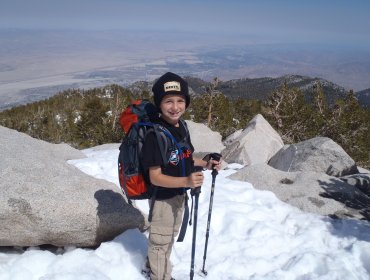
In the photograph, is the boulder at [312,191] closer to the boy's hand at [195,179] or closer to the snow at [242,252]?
the snow at [242,252]

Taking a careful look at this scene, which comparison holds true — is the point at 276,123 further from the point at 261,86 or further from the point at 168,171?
the point at 261,86

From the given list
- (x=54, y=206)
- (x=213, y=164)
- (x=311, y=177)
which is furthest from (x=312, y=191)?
(x=54, y=206)

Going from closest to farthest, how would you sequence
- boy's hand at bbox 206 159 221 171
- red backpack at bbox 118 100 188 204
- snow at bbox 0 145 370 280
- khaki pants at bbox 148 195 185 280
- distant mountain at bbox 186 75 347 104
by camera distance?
red backpack at bbox 118 100 188 204 < khaki pants at bbox 148 195 185 280 < boy's hand at bbox 206 159 221 171 < snow at bbox 0 145 370 280 < distant mountain at bbox 186 75 347 104

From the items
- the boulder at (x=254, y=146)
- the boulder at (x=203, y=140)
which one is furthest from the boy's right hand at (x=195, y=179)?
the boulder at (x=203, y=140)

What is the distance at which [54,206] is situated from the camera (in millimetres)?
5738

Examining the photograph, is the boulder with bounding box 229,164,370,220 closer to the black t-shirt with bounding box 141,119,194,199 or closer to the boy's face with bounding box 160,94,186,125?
the black t-shirt with bounding box 141,119,194,199

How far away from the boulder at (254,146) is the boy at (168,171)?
9.47 metres

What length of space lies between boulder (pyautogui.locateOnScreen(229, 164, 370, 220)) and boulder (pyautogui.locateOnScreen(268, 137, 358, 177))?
81.5 inches

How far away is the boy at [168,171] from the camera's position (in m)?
Result: 4.17

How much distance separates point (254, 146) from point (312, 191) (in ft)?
21.3

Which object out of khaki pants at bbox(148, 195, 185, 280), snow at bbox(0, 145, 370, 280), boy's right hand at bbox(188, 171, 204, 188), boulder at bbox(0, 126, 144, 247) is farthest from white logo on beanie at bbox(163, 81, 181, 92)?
snow at bbox(0, 145, 370, 280)

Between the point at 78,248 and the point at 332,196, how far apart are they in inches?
261

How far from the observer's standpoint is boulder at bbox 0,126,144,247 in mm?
5566

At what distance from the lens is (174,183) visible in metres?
4.20
